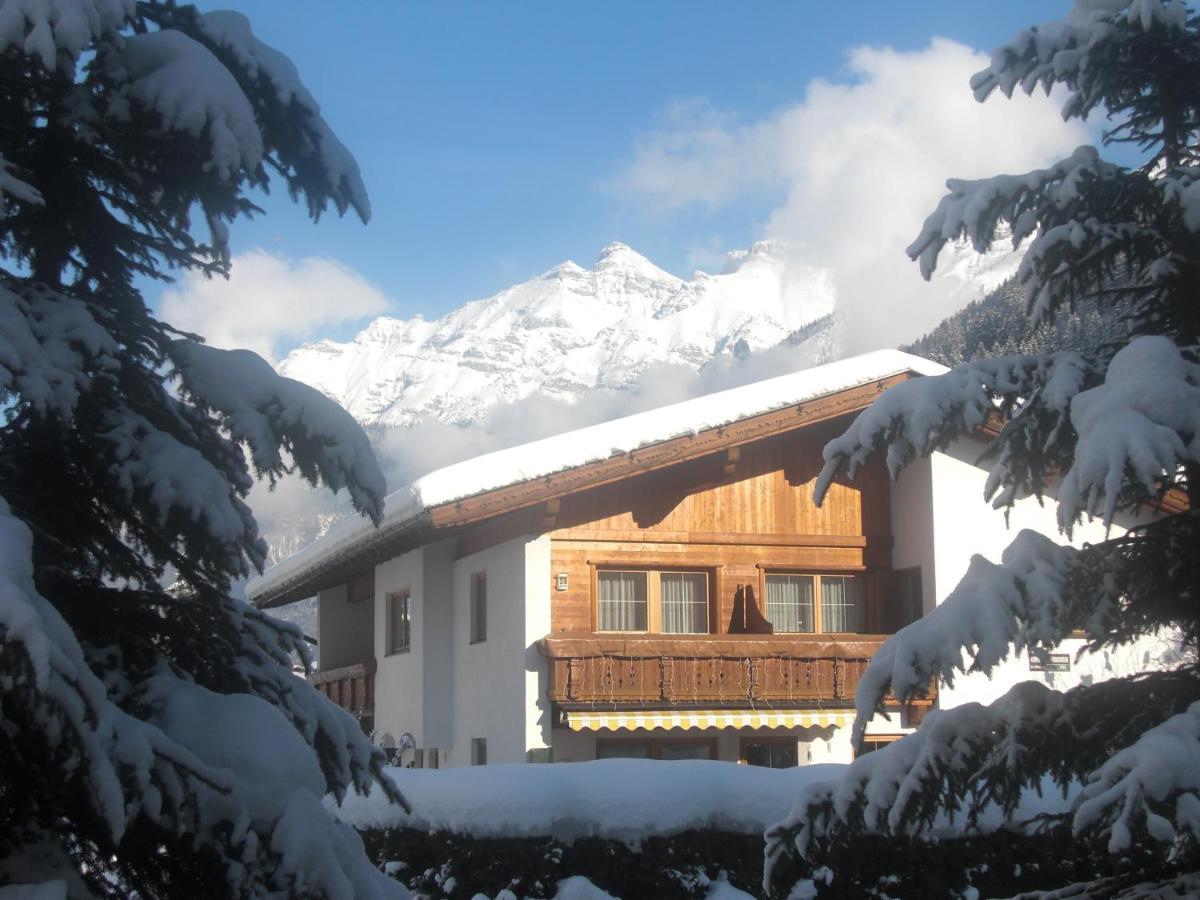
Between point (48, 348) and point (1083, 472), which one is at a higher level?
point (48, 348)

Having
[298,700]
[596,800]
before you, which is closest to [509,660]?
[596,800]

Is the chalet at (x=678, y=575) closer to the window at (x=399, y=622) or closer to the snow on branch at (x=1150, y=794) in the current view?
the window at (x=399, y=622)

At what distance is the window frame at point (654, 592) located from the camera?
59.4 ft

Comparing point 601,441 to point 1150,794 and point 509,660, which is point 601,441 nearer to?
point 509,660

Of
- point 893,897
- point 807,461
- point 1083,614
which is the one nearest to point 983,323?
point 807,461

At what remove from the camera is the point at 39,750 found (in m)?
3.45

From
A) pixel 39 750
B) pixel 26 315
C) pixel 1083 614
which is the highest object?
pixel 26 315

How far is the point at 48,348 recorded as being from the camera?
4.43 metres

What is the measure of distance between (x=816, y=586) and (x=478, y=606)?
490cm

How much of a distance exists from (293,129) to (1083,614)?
12.4ft

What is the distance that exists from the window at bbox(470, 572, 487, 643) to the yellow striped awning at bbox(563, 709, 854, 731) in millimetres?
2526

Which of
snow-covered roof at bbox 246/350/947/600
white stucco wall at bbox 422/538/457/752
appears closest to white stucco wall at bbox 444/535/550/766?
white stucco wall at bbox 422/538/457/752

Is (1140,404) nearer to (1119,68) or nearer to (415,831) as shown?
(1119,68)

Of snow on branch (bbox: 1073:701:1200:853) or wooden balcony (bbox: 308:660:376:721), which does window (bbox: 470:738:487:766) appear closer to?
wooden balcony (bbox: 308:660:376:721)
